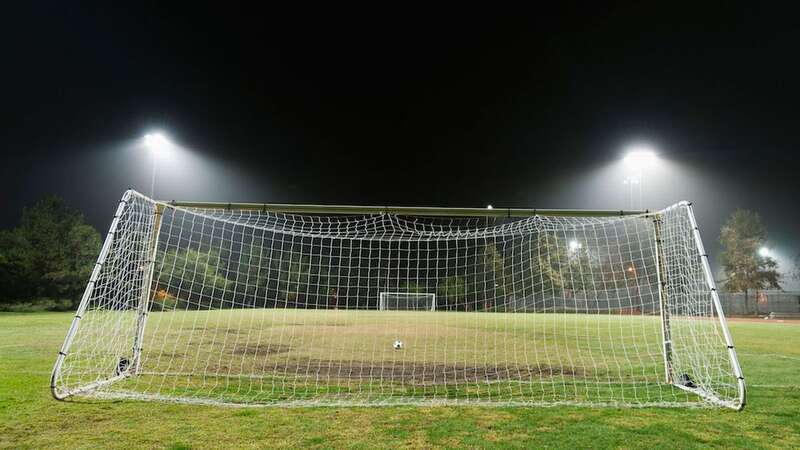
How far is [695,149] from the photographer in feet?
94.5

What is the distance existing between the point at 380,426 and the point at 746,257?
1983 inches

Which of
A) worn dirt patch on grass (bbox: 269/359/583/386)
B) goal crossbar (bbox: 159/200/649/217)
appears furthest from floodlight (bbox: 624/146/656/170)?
worn dirt patch on grass (bbox: 269/359/583/386)

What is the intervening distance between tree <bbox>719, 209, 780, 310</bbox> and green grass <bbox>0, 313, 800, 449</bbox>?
46.2 m

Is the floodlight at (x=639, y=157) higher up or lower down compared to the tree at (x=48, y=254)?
higher up

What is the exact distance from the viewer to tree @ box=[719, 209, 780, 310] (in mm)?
42312

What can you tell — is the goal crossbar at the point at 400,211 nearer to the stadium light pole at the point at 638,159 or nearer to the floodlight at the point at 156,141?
the floodlight at the point at 156,141

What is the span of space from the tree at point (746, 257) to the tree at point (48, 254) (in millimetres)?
53236

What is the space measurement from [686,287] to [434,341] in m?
5.59

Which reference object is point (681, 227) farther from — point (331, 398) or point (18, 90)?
point (18, 90)

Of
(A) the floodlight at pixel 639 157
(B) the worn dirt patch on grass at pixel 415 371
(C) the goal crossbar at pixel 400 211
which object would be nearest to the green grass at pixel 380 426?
(B) the worn dirt patch on grass at pixel 415 371

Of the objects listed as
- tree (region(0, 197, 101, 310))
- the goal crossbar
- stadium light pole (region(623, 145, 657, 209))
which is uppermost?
stadium light pole (region(623, 145, 657, 209))

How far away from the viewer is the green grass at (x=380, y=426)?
3691 millimetres

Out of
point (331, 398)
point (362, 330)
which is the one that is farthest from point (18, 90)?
point (331, 398)

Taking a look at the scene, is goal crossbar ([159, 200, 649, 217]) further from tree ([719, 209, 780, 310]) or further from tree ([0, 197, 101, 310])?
tree ([719, 209, 780, 310])
